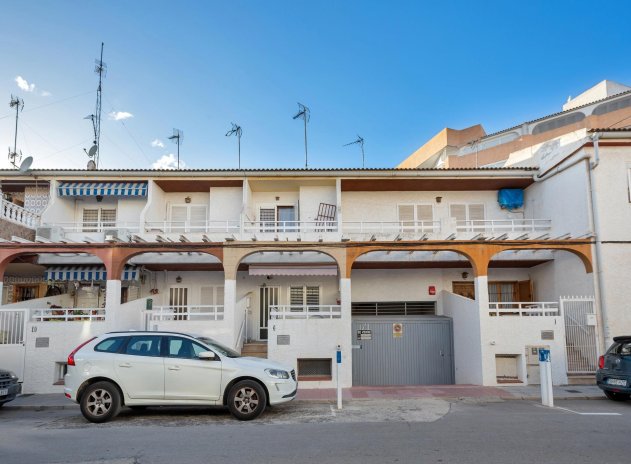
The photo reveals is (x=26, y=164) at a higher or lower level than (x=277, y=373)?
higher

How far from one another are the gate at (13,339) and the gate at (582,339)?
1651 centimetres

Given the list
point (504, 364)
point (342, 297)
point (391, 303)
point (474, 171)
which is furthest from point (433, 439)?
point (474, 171)

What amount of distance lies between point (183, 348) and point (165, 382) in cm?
75

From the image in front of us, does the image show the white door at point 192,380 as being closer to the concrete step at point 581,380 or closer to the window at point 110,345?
the window at point 110,345

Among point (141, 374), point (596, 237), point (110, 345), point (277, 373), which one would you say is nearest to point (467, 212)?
point (596, 237)

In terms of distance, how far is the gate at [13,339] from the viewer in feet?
44.9

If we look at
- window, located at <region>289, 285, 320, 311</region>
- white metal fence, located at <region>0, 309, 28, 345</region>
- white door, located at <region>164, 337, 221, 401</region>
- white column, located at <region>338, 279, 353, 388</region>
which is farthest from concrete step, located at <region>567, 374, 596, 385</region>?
white metal fence, located at <region>0, 309, 28, 345</region>

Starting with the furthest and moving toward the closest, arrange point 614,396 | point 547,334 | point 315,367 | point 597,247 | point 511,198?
point 511,198, point 597,247, point 315,367, point 547,334, point 614,396

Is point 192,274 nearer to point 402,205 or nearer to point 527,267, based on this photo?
point 402,205

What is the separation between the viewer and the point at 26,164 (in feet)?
59.3

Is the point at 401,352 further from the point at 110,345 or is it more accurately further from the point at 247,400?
the point at 110,345

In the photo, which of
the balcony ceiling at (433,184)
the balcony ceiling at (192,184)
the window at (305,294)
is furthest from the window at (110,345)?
the balcony ceiling at (433,184)

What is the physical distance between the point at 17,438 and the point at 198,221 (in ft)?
37.7

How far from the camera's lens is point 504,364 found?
14891 mm
